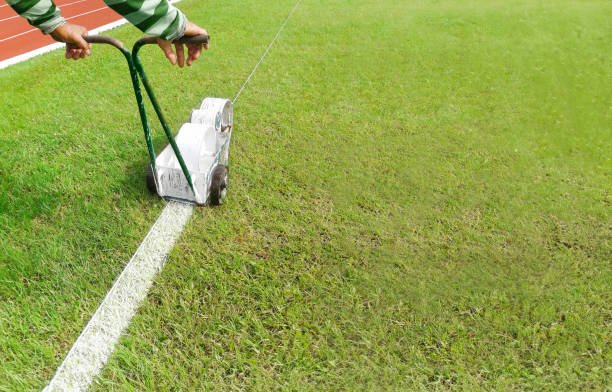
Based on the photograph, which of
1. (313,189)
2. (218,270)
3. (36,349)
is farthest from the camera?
(313,189)

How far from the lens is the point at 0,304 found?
2266 millimetres

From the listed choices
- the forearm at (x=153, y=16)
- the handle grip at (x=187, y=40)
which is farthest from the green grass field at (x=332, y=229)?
the forearm at (x=153, y=16)

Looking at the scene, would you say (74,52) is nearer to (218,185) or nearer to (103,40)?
(103,40)

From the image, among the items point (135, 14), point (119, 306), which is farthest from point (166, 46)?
point (119, 306)

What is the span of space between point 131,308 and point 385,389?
55.9 inches

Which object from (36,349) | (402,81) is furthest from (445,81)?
(36,349)

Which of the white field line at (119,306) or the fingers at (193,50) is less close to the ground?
the fingers at (193,50)

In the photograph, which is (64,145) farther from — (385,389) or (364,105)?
(385,389)

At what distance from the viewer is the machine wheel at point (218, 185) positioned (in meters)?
2.84

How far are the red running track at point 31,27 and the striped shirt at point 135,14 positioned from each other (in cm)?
471

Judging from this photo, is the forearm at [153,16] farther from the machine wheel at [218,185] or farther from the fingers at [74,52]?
the machine wheel at [218,185]

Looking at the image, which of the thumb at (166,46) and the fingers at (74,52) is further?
the fingers at (74,52)

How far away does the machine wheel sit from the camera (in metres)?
2.84

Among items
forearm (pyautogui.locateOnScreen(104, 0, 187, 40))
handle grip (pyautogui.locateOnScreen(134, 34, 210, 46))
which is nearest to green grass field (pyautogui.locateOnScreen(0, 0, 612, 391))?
handle grip (pyautogui.locateOnScreen(134, 34, 210, 46))
